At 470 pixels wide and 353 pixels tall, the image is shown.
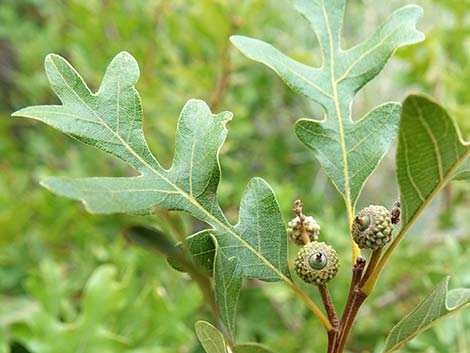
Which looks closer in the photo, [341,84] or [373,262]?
[373,262]

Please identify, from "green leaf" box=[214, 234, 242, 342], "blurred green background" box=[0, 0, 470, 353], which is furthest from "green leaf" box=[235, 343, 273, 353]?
"blurred green background" box=[0, 0, 470, 353]

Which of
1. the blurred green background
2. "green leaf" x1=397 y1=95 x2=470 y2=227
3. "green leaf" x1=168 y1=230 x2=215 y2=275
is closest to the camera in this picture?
"green leaf" x1=397 y1=95 x2=470 y2=227

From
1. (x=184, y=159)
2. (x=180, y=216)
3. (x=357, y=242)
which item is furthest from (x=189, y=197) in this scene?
(x=180, y=216)

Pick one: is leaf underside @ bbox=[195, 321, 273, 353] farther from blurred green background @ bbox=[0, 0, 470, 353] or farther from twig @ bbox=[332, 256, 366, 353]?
blurred green background @ bbox=[0, 0, 470, 353]

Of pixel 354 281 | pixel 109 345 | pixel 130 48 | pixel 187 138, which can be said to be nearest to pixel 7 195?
pixel 130 48

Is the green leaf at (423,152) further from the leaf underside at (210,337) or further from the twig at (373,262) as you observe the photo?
the leaf underside at (210,337)

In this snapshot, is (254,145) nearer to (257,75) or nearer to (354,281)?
(257,75)

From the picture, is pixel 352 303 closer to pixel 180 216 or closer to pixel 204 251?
pixel 204 251
